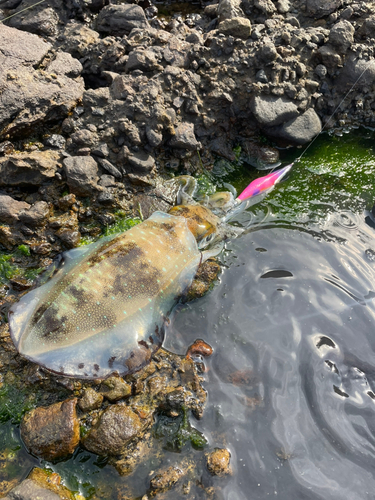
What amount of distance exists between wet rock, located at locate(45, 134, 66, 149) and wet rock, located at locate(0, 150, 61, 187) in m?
0.15

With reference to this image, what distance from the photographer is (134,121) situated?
16.2ft

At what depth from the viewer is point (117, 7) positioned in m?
5.48

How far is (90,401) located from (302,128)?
4717 millimetres

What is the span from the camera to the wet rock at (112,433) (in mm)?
3139

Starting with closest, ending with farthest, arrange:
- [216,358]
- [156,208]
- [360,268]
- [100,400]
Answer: [100,400]
[216,358]
[360,268]
[156,208]

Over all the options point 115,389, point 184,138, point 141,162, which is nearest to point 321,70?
point 184,138

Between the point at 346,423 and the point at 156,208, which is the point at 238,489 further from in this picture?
the point at 156,208

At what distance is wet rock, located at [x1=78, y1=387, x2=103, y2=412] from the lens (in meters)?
3.35

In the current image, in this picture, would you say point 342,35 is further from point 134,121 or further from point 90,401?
point 90,401

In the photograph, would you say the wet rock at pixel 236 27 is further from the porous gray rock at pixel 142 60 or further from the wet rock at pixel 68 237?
the wet rock at pixel 68 237

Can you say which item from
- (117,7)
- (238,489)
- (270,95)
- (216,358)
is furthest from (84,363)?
(117,7)

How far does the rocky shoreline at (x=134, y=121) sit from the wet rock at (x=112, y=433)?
12 mm

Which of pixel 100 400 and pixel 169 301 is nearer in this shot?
pixel 100 400

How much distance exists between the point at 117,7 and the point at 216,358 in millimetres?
5181
